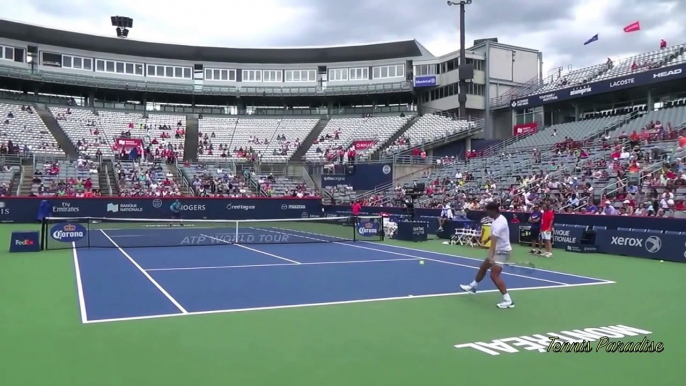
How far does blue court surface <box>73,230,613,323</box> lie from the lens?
11359mm

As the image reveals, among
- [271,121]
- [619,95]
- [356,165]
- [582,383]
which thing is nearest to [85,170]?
[356,165]

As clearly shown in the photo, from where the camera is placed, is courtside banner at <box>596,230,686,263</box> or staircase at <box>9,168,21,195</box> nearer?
courtside banner at <box>596,230,686,263</box>

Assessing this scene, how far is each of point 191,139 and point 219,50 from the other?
536 inches

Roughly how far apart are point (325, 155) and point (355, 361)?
153 ft

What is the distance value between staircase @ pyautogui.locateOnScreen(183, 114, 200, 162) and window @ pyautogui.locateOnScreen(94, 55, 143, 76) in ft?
23.5

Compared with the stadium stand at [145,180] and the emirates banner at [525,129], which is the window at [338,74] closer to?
the emirates banner at [525,129]

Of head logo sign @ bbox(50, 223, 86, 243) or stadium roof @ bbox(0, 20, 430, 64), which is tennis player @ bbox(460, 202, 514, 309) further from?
stadium roof @ bbox(0, 20, 430, 64)

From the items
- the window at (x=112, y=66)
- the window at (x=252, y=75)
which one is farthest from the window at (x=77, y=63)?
the window at (x=252, y=75)

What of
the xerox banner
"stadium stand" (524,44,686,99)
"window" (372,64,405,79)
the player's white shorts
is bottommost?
the player's white shorts

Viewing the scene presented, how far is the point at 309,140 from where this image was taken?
57.6 m

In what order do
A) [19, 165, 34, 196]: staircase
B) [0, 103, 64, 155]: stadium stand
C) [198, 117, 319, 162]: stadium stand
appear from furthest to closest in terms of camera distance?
[198, 117, 319, 162]: stadium stand, [0, 103, 64, 155]: stadium stand, [19, 165, 34, 196]: staircase

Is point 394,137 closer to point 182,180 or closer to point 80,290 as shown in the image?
point 182,180

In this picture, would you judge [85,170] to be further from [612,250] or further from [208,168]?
[612,250]

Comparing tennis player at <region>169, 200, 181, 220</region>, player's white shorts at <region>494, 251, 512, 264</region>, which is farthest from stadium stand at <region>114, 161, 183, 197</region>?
Answer: player's white shorts at <region>494, 251, 512, 264</region>
